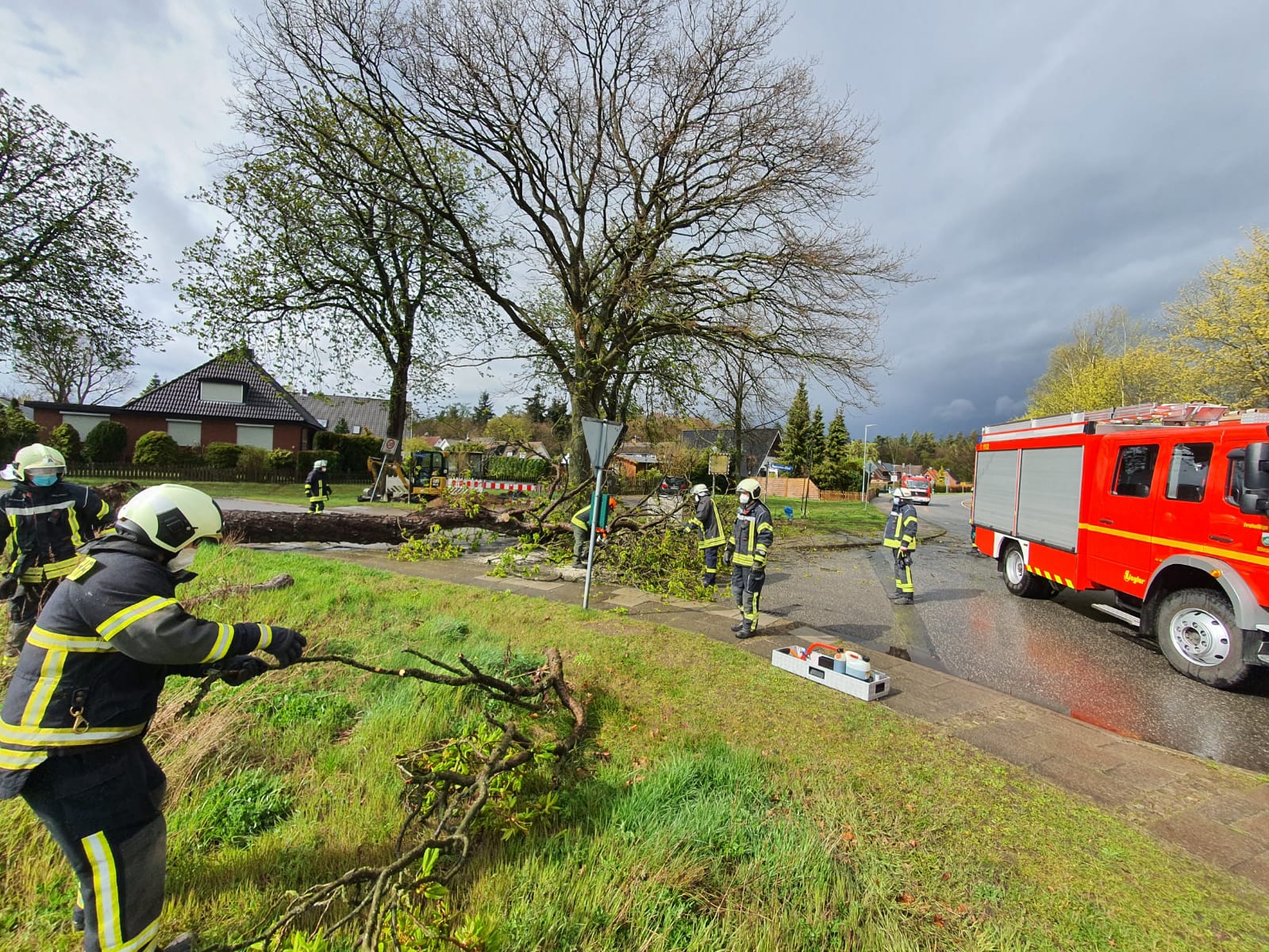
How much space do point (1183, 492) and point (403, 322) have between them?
68.5 ft

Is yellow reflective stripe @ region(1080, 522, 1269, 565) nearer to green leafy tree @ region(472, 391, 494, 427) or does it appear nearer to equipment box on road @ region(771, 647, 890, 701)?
equipment box on road @ region(771, 647, 890, 701)

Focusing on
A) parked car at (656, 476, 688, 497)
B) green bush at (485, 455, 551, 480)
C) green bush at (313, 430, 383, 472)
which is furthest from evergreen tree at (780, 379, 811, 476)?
parked car at (656, 476, 688, 497)

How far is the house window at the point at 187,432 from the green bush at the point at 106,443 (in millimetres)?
3387

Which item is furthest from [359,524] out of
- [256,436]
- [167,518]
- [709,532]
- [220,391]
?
[220,391]

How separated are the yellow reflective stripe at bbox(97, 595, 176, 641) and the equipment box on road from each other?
4.36 m

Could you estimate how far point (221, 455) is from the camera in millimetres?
26719

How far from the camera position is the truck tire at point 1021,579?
28.6ft

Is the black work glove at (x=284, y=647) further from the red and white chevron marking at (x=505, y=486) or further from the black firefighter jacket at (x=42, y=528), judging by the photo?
the red and white chevron marking at (x=505, y=486)

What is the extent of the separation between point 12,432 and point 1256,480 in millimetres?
37628

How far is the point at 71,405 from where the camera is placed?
2827cm

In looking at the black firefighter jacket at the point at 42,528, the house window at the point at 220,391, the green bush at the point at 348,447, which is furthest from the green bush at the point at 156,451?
the black firefighter jacket at the point at 42,528

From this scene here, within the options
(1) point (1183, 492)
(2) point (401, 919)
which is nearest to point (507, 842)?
(2) point (401, 919)

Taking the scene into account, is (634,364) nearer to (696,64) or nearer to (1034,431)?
(696,64)

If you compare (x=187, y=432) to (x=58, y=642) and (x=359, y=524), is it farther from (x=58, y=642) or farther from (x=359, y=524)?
(x=58, y=642)
